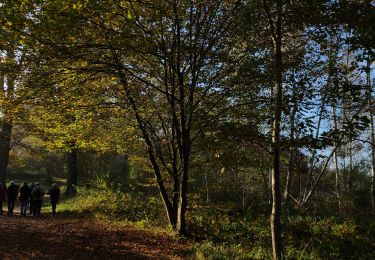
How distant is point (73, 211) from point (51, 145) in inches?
136

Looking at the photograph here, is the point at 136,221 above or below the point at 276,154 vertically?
below

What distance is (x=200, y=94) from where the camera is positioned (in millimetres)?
11141

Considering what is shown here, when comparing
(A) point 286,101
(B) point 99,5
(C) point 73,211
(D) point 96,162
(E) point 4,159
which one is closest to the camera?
(B) point 99,5


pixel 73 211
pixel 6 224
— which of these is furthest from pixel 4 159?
pixel 6 224

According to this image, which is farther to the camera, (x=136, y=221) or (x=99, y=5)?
(x=136, y=221)

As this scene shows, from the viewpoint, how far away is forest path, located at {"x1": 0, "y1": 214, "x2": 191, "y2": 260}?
9.07 metres

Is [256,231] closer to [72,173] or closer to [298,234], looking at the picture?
[298,234]

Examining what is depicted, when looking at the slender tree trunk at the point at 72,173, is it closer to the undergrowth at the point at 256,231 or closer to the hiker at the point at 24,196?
the hiker at the point at 24,196

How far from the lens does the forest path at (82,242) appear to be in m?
9.07

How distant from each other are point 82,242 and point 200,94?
549cm

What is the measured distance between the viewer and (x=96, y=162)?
1304 inches

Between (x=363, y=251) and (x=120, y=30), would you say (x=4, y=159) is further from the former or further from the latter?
(x=363, y=251)

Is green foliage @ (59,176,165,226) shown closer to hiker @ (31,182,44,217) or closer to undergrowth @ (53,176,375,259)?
undergrowth @ (53,176,375,259)

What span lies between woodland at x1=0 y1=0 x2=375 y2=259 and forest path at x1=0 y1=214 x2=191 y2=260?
0.45 feet
